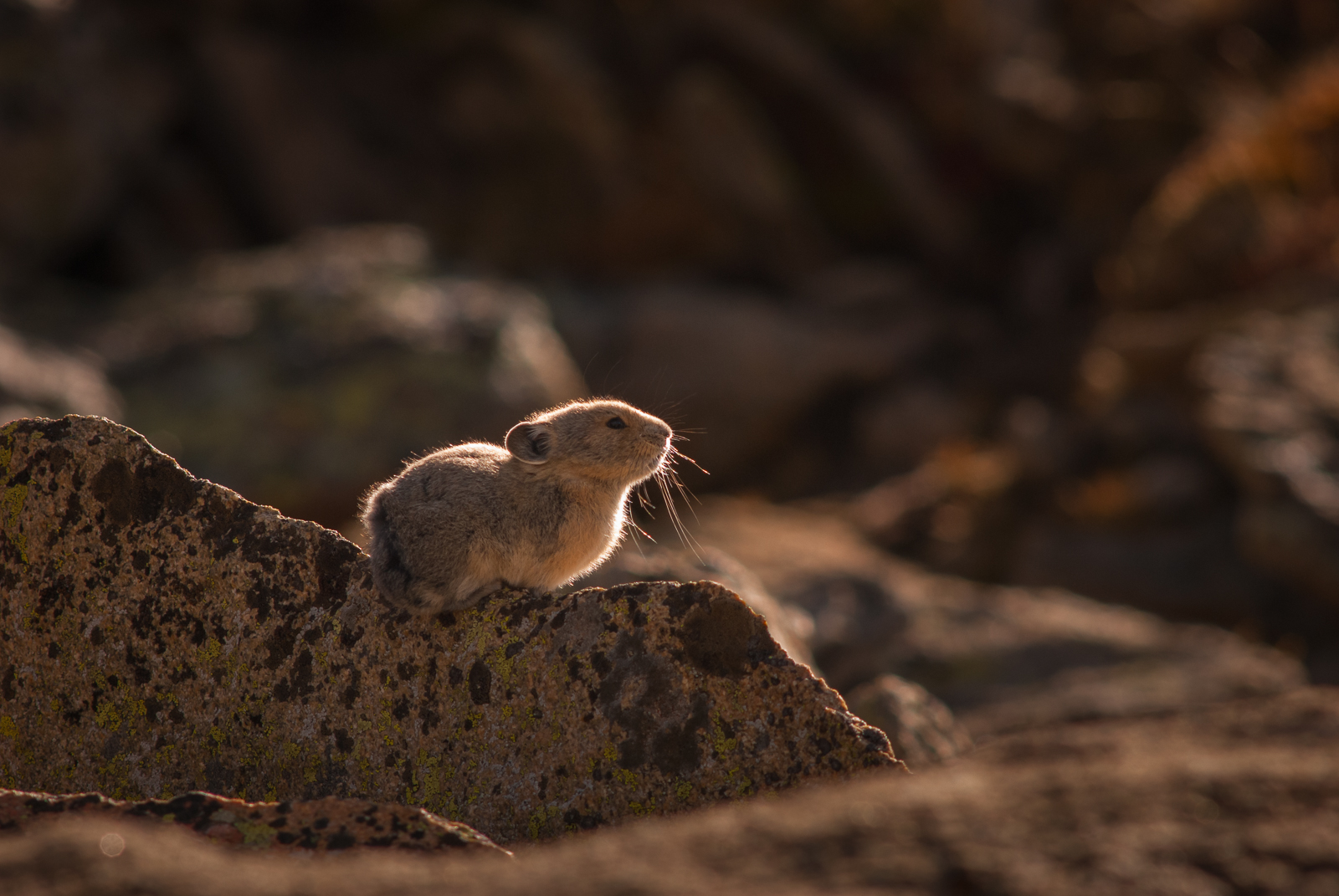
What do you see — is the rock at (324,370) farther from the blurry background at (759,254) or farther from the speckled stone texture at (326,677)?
the speckled stone texture at (326,677)

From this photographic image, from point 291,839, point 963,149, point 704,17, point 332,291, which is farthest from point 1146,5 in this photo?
point 291,839

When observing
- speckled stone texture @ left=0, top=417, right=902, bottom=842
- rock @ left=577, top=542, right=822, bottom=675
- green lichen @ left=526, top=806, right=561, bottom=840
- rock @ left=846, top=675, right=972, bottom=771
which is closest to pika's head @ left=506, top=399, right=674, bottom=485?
rock @ left=577, top=542, right=822, bottom=675

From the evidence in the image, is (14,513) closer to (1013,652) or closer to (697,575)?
(697,575)

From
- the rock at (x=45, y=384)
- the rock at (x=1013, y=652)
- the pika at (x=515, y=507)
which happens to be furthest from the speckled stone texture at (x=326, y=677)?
the rock at (x=45, y=384)

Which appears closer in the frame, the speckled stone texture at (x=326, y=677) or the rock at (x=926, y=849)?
the rock at (x=926, y=849)

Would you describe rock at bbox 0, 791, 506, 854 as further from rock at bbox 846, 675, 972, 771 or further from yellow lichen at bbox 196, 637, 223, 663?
rock at bbox 846, 675, 972, 771

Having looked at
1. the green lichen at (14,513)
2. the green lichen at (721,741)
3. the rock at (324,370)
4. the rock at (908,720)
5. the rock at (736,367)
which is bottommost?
the green lichen at (721,741)
